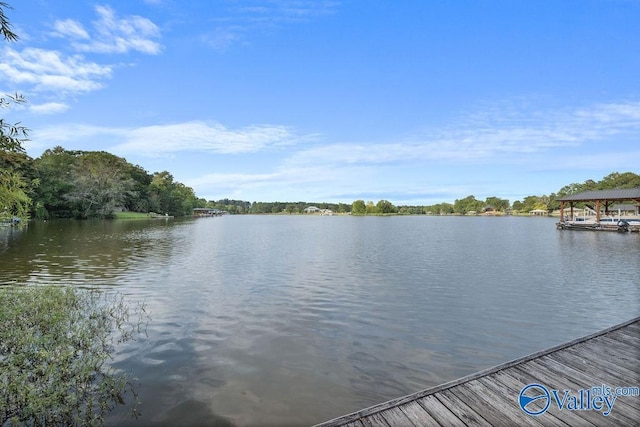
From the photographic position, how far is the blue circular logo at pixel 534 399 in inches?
165

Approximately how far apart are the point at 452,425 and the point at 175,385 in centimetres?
471

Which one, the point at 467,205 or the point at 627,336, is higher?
the point at 467,205

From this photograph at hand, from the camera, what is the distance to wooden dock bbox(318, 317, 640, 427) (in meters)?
3.94

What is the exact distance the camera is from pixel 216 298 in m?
12.0

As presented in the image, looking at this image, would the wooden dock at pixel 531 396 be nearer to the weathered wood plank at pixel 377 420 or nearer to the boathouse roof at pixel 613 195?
the weathered wood plank at pixel 377 420

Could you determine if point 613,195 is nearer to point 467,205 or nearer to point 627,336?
point 627,336

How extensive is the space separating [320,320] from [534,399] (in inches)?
239

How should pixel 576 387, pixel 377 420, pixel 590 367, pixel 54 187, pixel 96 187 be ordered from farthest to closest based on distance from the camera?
1. pixel 96 187
2. pixel 54 187
3. pixel 590 367
4. pixel 576 387
5. pixel 377 420

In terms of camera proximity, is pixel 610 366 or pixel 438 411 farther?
pixel 610 366

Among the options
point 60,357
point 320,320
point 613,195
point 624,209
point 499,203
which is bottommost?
point 320,320

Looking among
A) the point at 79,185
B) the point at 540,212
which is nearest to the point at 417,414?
the point at 79,185

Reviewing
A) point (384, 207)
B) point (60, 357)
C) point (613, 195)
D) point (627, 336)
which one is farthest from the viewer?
point (384, 207)

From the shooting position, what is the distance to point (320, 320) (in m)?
9.73

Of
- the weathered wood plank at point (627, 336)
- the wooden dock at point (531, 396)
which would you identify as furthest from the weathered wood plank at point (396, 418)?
the weathered wood plank at point (627, 336)
